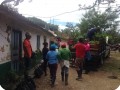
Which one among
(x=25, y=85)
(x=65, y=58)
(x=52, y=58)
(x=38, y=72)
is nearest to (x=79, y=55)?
(x=65, y=58)

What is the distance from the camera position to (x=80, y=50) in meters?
6.95

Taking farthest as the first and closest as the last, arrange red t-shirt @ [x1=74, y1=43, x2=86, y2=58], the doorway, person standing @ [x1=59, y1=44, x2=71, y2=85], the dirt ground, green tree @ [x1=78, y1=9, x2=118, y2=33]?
red t-shirt @ [x1=74, y1=43, x2=86, y2=58], person standing @ [x1=59, y1=44, x2=71, y2=85], the dirt ground, the doorway, green tree @ [x1=78, y1=9, x2=118, y2=33]

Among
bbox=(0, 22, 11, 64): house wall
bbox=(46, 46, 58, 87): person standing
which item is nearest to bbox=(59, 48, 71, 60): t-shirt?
bbox=(46, 46, 58, 87): person standing

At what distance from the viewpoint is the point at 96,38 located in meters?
7.33

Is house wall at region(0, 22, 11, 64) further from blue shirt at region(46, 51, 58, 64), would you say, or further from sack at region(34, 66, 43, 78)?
blue shirt at region(46, 51, 58, 64)

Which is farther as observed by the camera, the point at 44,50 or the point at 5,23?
the point at 44,50

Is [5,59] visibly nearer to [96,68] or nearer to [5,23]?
[5,23]

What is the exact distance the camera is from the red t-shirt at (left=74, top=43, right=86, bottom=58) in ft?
22.5

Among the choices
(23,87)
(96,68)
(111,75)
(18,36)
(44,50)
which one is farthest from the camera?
(96,68)

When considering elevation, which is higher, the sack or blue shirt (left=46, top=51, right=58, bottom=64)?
blue shirt (left=46, top=51, right=58, bottom=64)

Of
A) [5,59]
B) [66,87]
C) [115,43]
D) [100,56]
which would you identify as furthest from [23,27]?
[100,56]

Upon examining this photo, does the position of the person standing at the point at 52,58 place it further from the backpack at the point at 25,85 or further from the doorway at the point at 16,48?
the backpack at the point at 25,85

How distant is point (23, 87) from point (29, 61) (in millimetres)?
862

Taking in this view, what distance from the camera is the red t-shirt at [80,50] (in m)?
6.86
